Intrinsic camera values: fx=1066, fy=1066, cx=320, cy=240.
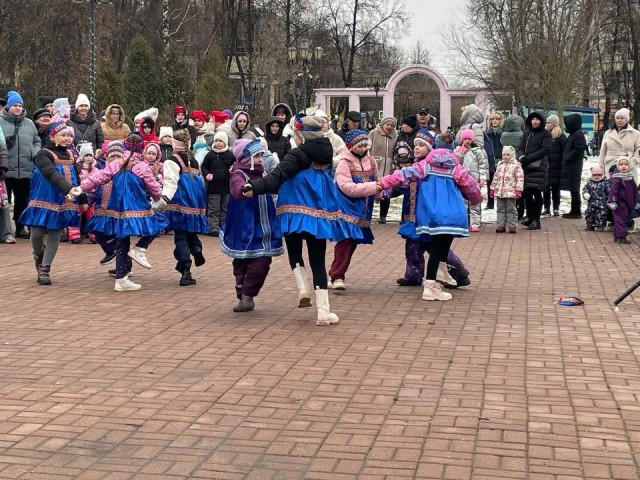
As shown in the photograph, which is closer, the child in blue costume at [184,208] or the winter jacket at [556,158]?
the child in blue costume at [184,208]

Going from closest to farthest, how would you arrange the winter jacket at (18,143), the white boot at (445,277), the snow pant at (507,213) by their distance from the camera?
the white boot at (445,277) → the winter jacket at (18,143) → the snow pant at (507,213)

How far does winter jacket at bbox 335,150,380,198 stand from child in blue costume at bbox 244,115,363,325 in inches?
25.1

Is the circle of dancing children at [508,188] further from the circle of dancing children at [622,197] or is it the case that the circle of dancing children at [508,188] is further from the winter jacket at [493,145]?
the winter jacket at [493,145]

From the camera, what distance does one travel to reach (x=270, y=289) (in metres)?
10.9

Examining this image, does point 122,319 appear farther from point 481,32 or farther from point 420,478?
point 481,32

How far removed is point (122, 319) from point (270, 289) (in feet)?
7.21

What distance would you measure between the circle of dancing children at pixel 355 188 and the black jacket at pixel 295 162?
792 millimetres

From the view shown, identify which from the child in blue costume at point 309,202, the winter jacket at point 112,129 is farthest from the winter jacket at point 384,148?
the child in blue costume at point 309,202

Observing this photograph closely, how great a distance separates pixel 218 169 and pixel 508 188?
15.6 ft

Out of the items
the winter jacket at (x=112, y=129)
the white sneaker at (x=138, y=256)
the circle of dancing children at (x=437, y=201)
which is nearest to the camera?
the circle of dancing children at (x=437, y=201)

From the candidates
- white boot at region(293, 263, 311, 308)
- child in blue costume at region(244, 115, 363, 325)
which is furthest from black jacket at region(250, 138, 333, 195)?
white boot at region(293, 263, 311, 308)

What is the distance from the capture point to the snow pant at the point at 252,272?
30.5 ft

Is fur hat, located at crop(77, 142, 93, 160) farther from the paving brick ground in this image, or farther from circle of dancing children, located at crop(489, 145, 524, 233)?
circle of dancing children, located at crop(489, 145, 524, 233)

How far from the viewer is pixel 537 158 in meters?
18.0
